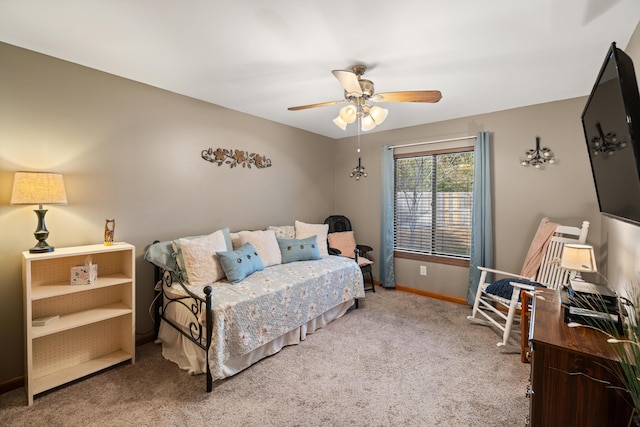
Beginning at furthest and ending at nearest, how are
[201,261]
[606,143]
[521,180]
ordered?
[521,180], [201,261], [606,143]

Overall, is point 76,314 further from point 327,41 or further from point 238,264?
point 327,41

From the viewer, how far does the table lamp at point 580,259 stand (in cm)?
198

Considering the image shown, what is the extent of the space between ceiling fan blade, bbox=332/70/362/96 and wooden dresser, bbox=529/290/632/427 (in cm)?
177

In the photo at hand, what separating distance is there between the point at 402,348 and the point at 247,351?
140 centimetres

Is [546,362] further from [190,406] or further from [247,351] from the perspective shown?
[190,406]

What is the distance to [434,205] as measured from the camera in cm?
408

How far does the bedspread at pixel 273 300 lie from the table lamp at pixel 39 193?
43.5 inches

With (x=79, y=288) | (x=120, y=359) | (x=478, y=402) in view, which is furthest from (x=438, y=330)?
(x=79, y=288)

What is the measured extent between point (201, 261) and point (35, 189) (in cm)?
124

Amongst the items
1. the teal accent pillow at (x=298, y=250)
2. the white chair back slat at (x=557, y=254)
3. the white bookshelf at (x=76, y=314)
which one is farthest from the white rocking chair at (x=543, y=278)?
the white bookshelf at (x=76, y=314)

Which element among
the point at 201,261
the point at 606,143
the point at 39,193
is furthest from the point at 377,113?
the point at 39,193

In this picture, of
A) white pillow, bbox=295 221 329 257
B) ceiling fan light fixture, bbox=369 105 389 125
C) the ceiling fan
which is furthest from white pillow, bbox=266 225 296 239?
ceiling fan light fixture, bbox=369 105 389 125

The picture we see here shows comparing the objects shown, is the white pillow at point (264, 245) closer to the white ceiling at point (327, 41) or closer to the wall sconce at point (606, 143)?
the white ceiling at point (327, 41)

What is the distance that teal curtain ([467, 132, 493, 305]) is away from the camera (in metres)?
3.52
